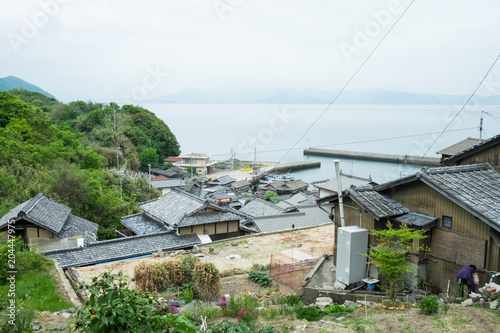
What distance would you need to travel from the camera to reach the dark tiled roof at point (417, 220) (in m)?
9.48

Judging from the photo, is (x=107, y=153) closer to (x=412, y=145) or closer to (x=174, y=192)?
(x=174, y=192)

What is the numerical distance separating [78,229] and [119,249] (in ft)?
13.1

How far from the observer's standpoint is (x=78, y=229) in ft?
63.9

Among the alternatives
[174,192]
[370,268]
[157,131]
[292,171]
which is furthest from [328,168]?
[370,268]

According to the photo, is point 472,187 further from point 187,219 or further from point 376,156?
point 376,156

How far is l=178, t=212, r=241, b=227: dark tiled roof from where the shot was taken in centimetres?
1872

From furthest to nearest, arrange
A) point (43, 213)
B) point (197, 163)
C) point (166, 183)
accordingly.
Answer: point (197, 163), point (166, 183), point (43, 213)

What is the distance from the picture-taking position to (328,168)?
85.2 meters

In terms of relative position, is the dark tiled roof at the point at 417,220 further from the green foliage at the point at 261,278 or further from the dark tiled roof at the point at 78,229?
the dark tiled roof at the point at 78,229

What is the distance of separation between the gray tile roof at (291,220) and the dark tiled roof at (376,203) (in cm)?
1214

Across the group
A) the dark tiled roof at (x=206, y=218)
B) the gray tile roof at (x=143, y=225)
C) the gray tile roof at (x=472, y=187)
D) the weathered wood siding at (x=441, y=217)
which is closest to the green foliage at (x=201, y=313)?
the weathered wood siding at (x=441, y=217)

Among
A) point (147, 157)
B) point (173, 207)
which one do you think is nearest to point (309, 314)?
point (173, 207)

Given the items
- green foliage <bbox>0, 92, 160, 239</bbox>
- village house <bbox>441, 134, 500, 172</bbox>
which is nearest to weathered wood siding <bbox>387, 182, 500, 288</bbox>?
village house <bbox>441, 134, 500, 172</bbox>

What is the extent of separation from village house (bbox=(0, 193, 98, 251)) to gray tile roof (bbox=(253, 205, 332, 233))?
10.5 m
